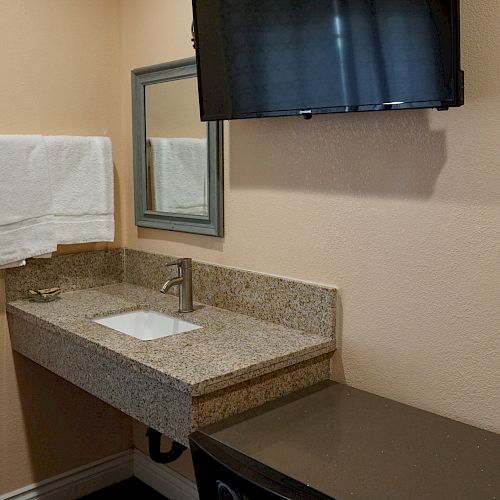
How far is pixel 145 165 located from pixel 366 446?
4.79 ft

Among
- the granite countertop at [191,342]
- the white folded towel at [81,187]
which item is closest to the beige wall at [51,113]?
the white folded towel at [81,187]

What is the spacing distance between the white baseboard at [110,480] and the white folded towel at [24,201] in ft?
3.07

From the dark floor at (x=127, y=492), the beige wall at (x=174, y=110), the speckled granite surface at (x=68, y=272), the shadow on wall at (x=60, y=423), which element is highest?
the beige wall at (x=174, y=110)

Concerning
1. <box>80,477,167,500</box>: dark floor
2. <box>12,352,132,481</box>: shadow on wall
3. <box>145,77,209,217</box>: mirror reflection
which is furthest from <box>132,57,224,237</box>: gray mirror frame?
<box>80,477,167,500</box>: dark floor

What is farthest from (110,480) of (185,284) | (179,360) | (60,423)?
(179,360)

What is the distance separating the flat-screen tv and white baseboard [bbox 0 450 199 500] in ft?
4.85

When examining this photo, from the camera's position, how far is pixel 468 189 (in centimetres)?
151

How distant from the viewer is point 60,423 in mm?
2490

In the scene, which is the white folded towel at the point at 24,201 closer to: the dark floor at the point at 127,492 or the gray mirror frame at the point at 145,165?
the gray mirror frame at the point at 145,165

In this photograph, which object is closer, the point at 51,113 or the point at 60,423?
the point at 51,113

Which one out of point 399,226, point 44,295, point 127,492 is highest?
point 399,226

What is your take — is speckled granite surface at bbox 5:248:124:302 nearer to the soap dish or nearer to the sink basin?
the soap dish

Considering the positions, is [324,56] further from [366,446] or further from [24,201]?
[24,201]

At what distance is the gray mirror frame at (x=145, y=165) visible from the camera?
213 centimetres
